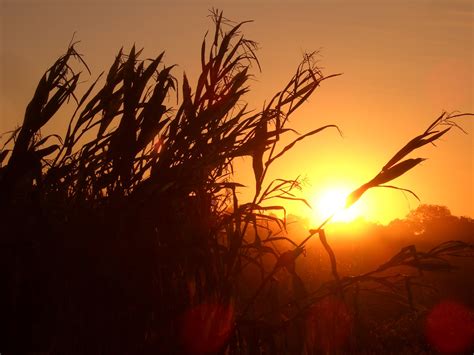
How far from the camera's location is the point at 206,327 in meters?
1.59

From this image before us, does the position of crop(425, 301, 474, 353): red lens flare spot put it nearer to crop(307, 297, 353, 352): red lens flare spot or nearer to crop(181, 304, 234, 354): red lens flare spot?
crop(307, 297, 353, 352): red lens flare spot

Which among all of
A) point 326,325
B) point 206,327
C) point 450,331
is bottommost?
point 450,331

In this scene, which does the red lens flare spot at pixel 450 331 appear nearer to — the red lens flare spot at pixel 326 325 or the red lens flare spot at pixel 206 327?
the red lens flare spot at pixel 326 325

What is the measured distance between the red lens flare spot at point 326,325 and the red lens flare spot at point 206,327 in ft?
1.24

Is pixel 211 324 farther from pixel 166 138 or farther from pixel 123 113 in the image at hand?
pixel 123 113

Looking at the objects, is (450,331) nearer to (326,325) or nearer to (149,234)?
(326,325)

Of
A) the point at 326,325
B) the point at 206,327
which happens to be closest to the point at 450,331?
the point at 326,325

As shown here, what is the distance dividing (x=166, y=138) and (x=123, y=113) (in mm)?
181

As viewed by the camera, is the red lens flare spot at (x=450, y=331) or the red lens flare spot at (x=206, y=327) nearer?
the red lens flare spot at (x=206, y=327)

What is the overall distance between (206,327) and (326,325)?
605mm

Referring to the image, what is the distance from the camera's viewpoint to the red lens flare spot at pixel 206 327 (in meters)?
1.60

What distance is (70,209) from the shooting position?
1722 millimetres

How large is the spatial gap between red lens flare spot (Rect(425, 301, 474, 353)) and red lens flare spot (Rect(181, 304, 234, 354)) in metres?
7.66

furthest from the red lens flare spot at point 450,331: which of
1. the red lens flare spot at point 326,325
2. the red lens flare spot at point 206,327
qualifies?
the red lens flare spot at point 206,327
